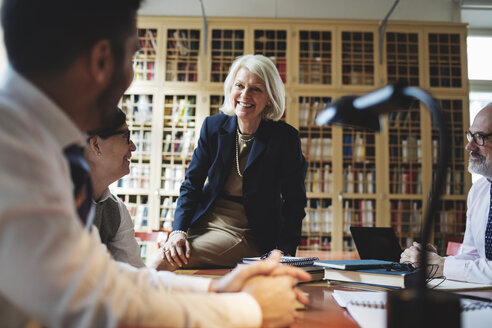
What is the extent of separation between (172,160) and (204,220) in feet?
9.87

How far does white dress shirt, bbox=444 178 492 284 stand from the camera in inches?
53.8

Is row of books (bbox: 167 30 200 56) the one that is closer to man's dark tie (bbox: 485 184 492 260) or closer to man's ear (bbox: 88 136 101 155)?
man's ear (bbox: 88 136 101 155)

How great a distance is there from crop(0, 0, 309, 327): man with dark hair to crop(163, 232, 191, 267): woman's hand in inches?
39.4

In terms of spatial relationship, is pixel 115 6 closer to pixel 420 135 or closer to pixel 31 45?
pixel 31 45

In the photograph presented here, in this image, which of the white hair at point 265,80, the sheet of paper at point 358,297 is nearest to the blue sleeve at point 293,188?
the white hair at point 265,80

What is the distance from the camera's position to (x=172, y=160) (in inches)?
197

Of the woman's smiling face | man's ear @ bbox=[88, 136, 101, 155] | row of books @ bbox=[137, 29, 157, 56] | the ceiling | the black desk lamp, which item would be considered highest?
the ceiling

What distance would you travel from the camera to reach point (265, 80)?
2201 millimetres

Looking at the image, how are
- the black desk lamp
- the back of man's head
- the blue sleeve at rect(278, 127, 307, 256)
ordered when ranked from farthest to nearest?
the blue sleeve at rect(278, 127, 307, 256) → the back of man's head → the black desk lamp

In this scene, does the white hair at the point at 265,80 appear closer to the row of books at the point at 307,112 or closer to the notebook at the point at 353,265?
the notebook at the point at 353,265

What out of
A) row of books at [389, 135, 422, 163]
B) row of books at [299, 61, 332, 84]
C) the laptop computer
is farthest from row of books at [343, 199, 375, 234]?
the laptop computer

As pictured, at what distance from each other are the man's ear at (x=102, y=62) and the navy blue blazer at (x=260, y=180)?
141 cm

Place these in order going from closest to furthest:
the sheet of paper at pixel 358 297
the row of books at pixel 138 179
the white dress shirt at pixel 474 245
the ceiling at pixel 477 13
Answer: the sheet of paper at pixel 358 297
the white dress shirt at pixel 474 245
the row of books at pixel 138 179
the ceiling at pixel 477 13

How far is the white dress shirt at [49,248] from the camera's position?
0.50 m
